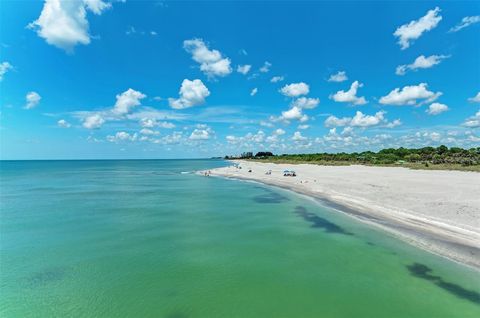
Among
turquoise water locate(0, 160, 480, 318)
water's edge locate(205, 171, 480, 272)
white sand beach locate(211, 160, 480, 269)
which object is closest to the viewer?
turquoise water locate(0, 160, 480, 318)

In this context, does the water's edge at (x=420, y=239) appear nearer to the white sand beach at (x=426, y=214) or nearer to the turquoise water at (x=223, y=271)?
the white sand beach at (x=426, y=214)

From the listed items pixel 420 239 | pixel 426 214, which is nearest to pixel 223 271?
pixel 420 239

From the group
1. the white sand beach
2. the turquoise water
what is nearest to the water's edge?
the white sand beach

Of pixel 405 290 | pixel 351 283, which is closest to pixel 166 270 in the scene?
pixel 351 283

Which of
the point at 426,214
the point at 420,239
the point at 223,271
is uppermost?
the point at 426,214

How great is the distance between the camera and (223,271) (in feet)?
50.1

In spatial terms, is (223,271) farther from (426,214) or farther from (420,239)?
(426,214)

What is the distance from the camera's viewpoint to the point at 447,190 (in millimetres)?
33625

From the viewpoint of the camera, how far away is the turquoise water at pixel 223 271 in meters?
11.8

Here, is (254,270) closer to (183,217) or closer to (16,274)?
(16,274)

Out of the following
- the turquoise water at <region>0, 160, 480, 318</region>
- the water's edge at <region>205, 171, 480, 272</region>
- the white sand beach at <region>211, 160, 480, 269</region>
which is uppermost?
the white sand beach at <region>211, 160, 480, 269</region>

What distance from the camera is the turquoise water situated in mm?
11789

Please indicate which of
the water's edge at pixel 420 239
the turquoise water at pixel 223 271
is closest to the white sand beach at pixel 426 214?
the water's edge at pixel 420 239

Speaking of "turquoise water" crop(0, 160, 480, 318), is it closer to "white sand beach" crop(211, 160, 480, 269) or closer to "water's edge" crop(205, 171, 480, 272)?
"water's edge" crop(205, 171, 480, 272)
